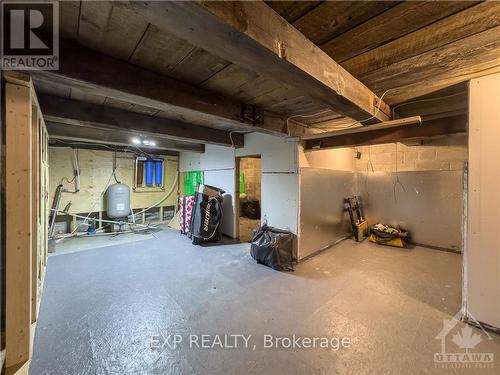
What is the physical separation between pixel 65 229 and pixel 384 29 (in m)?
6.37

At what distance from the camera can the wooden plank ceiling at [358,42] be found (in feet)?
3.51

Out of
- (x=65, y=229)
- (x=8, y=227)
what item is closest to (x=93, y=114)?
(x=8, y=227)

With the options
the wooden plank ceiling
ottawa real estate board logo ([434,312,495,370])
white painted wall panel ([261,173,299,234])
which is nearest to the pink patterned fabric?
white painted wall panel ([261,173,299,234])

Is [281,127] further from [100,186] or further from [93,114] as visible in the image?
[100,186]

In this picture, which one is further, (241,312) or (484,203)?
(241,312)

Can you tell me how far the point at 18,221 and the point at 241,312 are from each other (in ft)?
6.09

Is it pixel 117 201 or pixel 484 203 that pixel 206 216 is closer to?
pixel 117 201

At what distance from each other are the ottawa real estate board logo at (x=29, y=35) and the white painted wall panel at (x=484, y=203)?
2995 mm

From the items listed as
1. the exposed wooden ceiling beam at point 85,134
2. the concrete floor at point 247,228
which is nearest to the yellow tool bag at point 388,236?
the concrete floor at point 247,228

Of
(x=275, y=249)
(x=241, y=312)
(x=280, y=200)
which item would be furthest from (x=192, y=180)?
(x=241, y=312)

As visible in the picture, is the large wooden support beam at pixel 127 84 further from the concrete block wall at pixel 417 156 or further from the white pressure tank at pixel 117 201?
the concrete block wall at pixel 417 156

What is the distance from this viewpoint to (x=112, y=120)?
2547 mm

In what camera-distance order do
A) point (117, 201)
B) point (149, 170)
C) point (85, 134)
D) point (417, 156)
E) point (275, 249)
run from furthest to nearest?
point (149, 170)
point (117, 201)
point (417, 156)
point (85, 134)
point (275, 249)

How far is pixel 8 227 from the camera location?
4.47 feet
